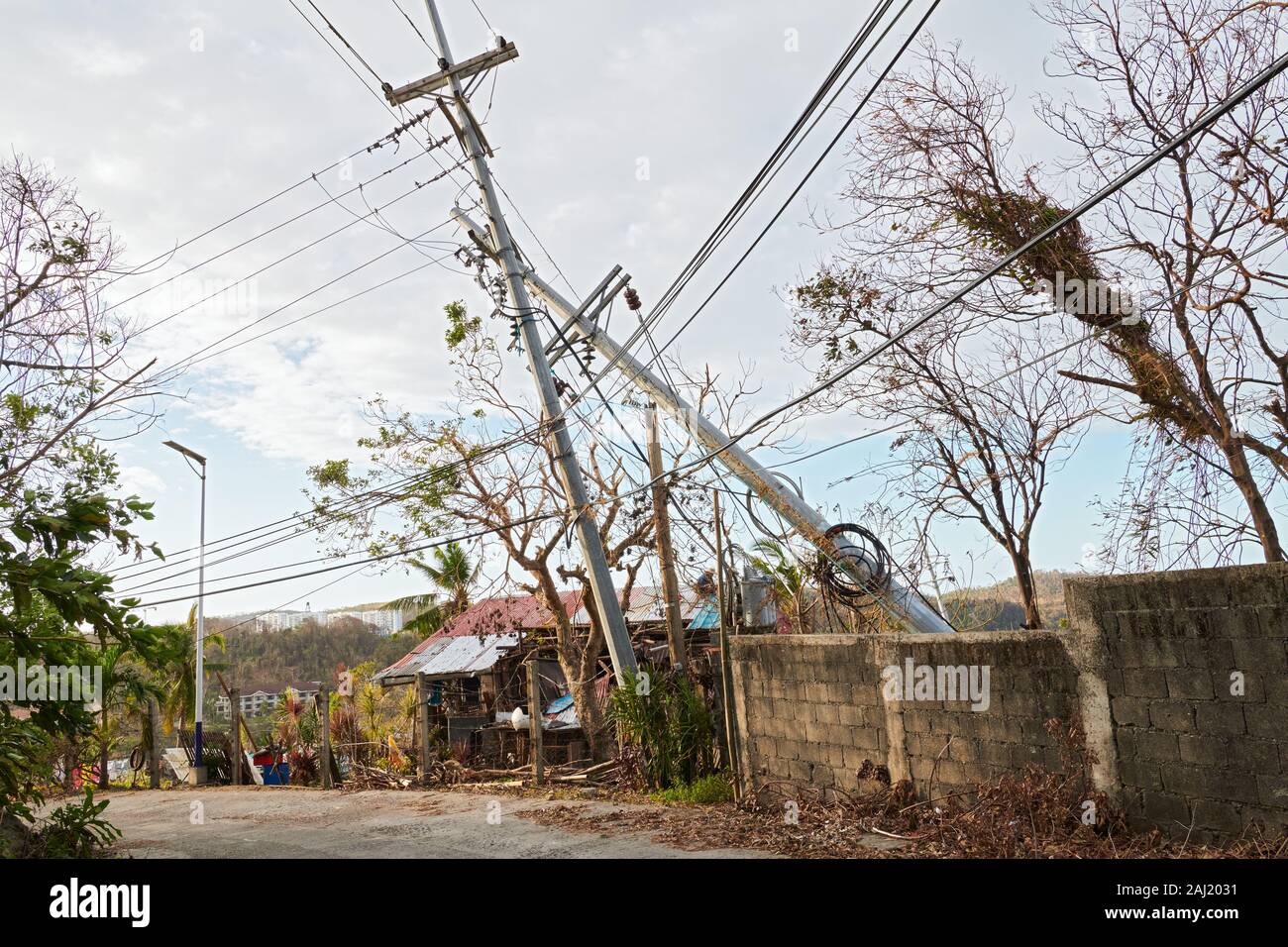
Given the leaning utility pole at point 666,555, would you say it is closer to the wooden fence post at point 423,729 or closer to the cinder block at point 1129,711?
the wooden fence post at point 423,729

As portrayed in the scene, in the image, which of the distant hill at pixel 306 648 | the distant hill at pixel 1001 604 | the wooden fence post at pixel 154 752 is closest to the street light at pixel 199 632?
the wooden fence post at pixel 154 752

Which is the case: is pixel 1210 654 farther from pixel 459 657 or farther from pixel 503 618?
pixel 503 618

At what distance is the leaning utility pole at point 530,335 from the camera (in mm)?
12836

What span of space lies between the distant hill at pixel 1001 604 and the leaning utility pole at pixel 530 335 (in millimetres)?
4346

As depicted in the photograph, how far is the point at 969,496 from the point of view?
10.1m

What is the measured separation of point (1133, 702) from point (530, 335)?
9.22 meters

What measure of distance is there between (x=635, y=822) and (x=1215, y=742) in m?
5.99

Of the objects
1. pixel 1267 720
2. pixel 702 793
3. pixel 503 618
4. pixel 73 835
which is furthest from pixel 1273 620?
pixel 503 618

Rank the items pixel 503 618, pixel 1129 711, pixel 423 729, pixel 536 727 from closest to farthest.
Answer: pixel 1129 711, pixel 536 727, pixel 423 729, pixel 503 618

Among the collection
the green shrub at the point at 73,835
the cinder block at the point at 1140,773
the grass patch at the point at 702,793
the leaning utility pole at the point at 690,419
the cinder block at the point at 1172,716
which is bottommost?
the grass patch at the point at 702,793

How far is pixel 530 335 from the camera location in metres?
13.4
